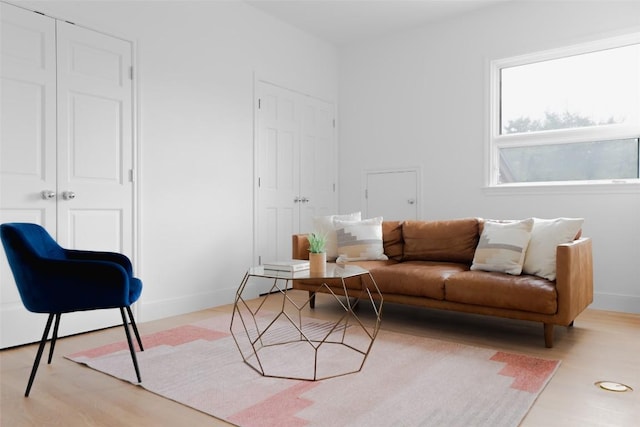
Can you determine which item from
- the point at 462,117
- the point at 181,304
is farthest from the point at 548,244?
the point at 181,304

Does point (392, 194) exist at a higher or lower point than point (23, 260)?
higher

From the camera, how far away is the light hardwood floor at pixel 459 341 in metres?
1.86

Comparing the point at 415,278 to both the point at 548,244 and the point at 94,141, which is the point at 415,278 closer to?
the point at 548,244

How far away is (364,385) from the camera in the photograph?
2176 millimetres

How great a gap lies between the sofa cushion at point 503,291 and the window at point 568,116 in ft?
5.44

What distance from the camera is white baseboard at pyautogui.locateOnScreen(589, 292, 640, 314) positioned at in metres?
3.75

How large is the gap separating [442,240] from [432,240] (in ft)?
0.28

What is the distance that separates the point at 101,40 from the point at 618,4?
4071 mm

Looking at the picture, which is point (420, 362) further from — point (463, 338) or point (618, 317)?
point (618, 317)

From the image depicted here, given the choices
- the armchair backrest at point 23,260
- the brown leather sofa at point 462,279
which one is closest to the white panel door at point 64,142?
the armchair backrest at point 23,260

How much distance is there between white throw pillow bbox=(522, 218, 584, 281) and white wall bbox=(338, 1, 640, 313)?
1.11 m

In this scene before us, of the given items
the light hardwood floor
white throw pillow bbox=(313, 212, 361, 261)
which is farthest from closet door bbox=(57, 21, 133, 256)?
white throw pillow bbox=(313, 212, 361, 261)

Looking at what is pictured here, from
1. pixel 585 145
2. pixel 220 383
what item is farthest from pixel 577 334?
pixel 220 383

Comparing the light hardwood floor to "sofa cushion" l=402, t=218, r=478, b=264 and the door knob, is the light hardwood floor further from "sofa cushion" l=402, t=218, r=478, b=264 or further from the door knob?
the door knob
